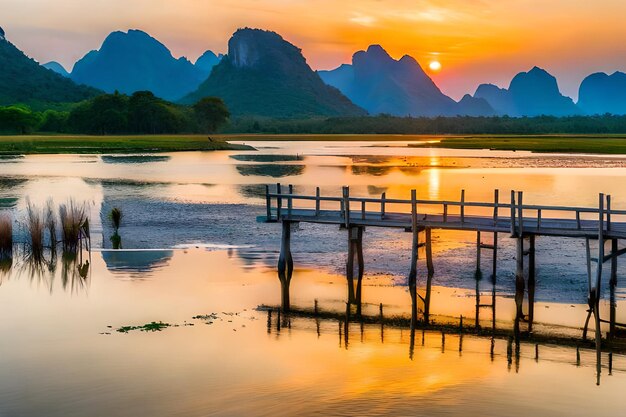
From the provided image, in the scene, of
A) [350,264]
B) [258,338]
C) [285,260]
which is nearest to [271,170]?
[285,260]

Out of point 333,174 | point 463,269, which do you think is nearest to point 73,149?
point 333,174

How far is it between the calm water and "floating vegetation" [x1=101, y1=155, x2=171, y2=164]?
50.2 metres

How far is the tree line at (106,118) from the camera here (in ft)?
527

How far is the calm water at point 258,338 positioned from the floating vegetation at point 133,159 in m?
50.2

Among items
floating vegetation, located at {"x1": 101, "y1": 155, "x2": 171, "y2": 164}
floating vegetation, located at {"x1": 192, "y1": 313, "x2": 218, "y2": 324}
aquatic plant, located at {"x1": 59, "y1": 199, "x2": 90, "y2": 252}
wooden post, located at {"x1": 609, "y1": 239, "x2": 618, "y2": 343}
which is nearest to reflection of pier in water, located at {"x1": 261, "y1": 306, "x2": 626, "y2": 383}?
floating vegetation, located at {"x1": 192, "y1": 313, "x2": 218, "y2": 324}

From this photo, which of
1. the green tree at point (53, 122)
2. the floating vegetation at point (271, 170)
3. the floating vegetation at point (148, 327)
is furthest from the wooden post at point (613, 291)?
the green tree at point (53, 122)

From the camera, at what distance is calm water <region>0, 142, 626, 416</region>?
17.0 m

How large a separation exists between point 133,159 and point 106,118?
71.1 meters

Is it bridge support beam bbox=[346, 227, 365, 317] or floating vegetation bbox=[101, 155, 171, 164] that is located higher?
floating vegetation bbox=[101, 155, 171, 164]

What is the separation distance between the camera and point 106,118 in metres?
168

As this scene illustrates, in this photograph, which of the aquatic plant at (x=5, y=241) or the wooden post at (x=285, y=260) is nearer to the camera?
the wooden post at (x=285, y=260)

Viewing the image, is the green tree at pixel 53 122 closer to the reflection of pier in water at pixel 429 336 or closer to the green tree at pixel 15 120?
the green tree at pixel 15 120

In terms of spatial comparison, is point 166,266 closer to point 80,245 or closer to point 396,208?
point 80,245

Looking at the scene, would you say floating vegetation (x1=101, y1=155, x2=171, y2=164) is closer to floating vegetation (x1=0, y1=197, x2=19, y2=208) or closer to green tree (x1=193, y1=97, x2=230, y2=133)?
floating vegetation (x1=0, y1=197, x2=19, y2=208)
